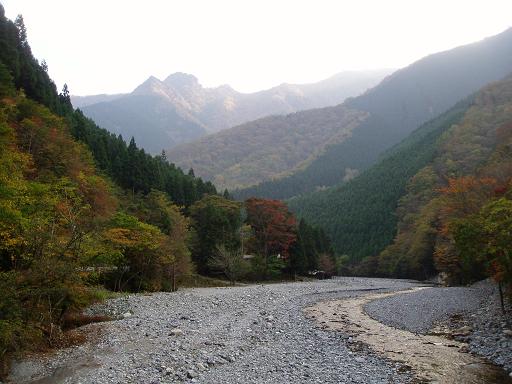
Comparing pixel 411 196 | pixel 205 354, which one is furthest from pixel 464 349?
pixel 411 196

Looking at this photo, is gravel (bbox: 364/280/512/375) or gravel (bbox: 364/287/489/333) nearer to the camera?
gravel (bbox: 364/280/512/375)

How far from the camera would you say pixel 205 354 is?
18.5 meters

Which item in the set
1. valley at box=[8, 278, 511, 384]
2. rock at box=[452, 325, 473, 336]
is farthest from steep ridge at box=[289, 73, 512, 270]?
valley at box=[8, 278, 511, 384]

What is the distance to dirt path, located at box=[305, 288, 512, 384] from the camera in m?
16.8

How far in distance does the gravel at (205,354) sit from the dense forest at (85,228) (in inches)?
70.1

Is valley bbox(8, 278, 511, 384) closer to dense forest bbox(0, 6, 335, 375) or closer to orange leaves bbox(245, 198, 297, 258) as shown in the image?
dense forest bbox(0, 6, 335, 375)

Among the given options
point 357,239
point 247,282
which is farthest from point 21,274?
point 357,239

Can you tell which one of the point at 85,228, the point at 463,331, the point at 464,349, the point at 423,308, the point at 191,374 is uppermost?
the point at 85,228

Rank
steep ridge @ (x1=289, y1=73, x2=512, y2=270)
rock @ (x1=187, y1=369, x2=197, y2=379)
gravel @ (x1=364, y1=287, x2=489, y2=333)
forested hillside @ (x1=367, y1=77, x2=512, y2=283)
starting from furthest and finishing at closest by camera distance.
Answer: steep ridge @ (x1=289, y1=73, x2=512, y2=270) → gravel @ (x1=364, y1=287, x2=489, y2=333) → forested hillside @ (x1=367, y1=77, x2=512, y2=283) → rock @ (x1=187, y1=369, x2=197, y2=379)

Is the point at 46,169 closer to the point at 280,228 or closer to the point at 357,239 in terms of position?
the point at 280,228

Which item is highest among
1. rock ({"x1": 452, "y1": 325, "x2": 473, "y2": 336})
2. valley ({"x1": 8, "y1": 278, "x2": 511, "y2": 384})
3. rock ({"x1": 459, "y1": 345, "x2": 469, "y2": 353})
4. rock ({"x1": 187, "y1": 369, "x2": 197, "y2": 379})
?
rock ({"x1": 187, "y1": 369, "x2": 197, "y2": 379})

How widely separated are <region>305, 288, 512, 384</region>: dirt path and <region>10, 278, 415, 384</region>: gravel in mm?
1083

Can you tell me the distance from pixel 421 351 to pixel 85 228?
64.3 feet

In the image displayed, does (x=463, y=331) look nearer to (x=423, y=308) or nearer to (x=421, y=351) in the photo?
(x=421, y=351)
